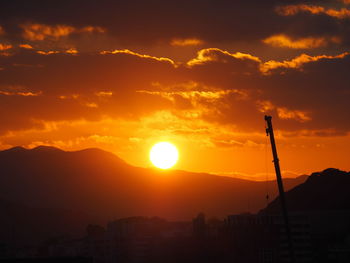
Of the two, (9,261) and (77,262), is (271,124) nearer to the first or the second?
(77,262)

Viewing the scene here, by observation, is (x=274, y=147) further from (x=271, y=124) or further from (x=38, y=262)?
(x=38, y=262)

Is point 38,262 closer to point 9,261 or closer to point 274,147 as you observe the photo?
point 9,261

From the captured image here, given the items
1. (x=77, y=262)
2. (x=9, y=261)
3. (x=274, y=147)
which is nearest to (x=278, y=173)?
(x=274, y=147)

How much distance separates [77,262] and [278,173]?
33119mm

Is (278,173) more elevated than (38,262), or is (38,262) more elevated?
(278,173)

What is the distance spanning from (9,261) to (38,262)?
4.21 meters

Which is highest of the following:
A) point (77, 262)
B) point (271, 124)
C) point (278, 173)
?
point (271, 124)

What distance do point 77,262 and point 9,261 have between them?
395 inches

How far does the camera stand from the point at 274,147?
92000 millimetres

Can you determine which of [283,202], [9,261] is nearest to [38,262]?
[9,261]

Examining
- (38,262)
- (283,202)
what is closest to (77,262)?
(38,262)

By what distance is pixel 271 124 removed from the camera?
91125 millimetres

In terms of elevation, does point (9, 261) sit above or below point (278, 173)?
below

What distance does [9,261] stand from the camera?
91562mm
